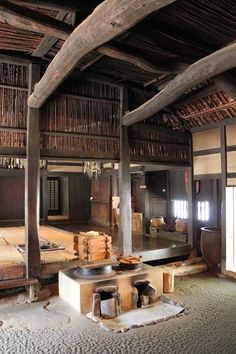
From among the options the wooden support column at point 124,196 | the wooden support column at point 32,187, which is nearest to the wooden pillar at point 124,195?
the wooden support column at point 124,196

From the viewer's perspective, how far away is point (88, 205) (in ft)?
41.9

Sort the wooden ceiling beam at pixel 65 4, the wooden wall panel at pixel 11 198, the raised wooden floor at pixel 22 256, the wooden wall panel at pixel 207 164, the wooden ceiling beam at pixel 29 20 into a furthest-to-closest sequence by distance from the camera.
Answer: the wooden wall panel at pixel 11 198 → the wooden wall panel at pixel 207 164 → the raised wooden floor at pixel 22 256 → the wooden ceiling beam at pixel 65 4 → the wooden ceiling beam at pixel 29 20

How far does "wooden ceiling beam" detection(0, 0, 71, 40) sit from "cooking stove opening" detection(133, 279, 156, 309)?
3.77m

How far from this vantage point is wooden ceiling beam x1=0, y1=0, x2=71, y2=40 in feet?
11.0

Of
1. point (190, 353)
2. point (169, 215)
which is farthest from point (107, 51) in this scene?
point (169, 215)

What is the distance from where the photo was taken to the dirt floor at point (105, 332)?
3.66 m

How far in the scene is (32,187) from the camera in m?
5.50

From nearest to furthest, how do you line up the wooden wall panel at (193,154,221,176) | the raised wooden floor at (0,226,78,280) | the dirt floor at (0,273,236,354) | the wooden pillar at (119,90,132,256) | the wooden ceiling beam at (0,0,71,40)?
the wooden ceiling beam at (0,0,71,40) < the dirt floor at (0,273,236,354) < the raised wooden floor at (0,226,78,280) < the wooden pillar at (119,90,132,256) < the wooden wall panel at (193,154,221,176)

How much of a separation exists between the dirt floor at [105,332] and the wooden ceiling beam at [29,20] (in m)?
3.67

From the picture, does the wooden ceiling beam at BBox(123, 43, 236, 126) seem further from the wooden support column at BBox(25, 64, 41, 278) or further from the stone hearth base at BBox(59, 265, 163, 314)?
the stone hearth base at BBox(59, 265, 163, 314)

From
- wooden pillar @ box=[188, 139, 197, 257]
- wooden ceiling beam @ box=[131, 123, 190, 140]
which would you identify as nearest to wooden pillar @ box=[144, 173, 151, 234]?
wooden pillar @ box=[188, 139, 197, 257]

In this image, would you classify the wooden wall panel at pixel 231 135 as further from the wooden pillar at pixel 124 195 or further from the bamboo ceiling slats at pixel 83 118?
the bamboo ceiling slats at pixel 83 118

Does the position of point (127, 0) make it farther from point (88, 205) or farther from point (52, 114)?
point (88, 205)

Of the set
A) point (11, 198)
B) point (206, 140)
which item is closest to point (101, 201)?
point (11, 198)
